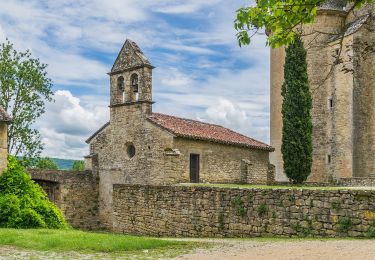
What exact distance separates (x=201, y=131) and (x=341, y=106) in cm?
1071

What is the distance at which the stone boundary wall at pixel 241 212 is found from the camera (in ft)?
42.0

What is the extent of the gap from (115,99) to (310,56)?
14955mm

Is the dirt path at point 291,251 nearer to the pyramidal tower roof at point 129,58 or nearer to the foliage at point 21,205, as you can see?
the foliage at point 21,205

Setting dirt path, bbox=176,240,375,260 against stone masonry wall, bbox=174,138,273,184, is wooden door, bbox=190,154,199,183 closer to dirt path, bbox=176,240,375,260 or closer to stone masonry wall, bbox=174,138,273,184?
stone masonry wall, bbox=174,138,273,184

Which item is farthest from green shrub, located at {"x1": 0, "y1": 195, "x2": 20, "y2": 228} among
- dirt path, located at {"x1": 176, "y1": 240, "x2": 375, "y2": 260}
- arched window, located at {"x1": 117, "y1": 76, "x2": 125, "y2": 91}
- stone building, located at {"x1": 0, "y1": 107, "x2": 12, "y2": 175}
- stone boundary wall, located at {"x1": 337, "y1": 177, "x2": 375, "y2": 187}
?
stone boundary wall, located at {"x1": 337, "y1": 177, "x2": 375, "y2": 187}

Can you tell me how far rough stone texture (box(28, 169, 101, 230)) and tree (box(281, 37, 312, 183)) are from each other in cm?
1187

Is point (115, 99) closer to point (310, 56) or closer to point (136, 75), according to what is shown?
point (136, 75)

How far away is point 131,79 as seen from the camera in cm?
2761

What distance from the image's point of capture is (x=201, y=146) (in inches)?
1041

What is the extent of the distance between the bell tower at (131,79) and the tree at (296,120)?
9.00 metres

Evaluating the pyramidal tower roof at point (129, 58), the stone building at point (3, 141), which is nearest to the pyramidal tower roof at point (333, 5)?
the pyramidal tower roof at point (129, 58)

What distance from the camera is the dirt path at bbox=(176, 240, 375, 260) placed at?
9.01 metres

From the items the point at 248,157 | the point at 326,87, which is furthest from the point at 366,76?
the point at 248,157

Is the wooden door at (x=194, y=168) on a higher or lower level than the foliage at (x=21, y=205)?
higher
